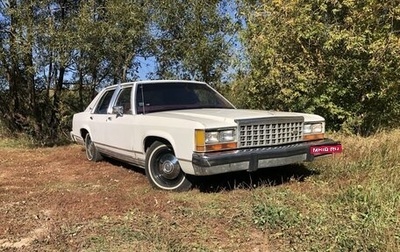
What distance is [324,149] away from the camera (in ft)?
19.2

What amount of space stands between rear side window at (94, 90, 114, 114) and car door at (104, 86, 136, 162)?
0.51m

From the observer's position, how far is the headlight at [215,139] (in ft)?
16.6

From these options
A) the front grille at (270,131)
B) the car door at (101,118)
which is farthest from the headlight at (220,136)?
the car door at (101,118)

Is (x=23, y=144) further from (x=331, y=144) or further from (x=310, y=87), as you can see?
(x=331, y=144)

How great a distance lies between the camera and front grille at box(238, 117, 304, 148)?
5.29 meters

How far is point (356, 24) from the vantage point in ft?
33.5

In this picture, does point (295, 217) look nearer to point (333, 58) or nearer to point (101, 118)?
point (101, 118)

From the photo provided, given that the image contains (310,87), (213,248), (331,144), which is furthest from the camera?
(310,87)

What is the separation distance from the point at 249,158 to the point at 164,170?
119 centimetres

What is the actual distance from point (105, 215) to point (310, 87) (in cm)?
727

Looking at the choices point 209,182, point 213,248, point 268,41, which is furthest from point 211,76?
point 213,248

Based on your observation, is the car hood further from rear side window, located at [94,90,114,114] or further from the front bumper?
Answer: rear side window, located at [94,90,114,114]

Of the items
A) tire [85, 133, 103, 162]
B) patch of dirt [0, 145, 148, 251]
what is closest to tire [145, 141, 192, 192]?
patch of dirt [0, 145, 148, 251]

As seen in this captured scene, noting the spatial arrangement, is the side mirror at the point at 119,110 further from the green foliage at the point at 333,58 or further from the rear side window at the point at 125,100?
the green foliage at the point at 333,58
